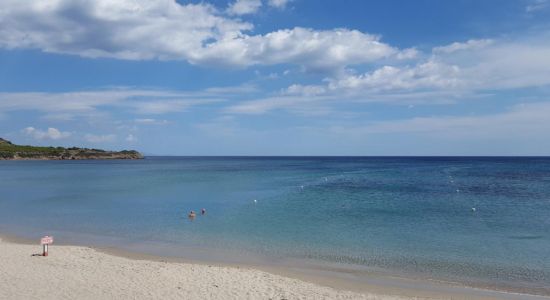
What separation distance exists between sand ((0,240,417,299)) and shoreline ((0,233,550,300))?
26cm

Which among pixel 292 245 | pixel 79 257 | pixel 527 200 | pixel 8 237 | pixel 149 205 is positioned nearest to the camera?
pixel 79 257

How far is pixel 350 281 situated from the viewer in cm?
1590

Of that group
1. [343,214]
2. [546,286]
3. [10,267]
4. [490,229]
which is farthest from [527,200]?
[10,267]

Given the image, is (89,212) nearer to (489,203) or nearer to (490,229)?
(490,229)

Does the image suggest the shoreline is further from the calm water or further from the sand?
the calm water

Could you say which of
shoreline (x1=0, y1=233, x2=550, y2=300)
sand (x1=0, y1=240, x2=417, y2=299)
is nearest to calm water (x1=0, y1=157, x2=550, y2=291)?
shoreline (x1=0, y1=233, x2=550, y2=300)

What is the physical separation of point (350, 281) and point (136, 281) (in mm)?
7252

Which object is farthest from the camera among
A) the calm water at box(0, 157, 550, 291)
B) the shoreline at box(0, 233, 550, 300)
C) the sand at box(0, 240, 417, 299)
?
the calm water at box(0, 157, 550, 291)

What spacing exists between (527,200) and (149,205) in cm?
3301

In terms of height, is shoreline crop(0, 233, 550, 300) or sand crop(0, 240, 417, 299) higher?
sand crop(0, 240, 417, 299)

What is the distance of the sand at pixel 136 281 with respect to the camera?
1322 centimetres

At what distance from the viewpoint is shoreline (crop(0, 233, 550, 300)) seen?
14406 millimetres

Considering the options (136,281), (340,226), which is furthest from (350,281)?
(340,226)

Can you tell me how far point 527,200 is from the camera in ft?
132
